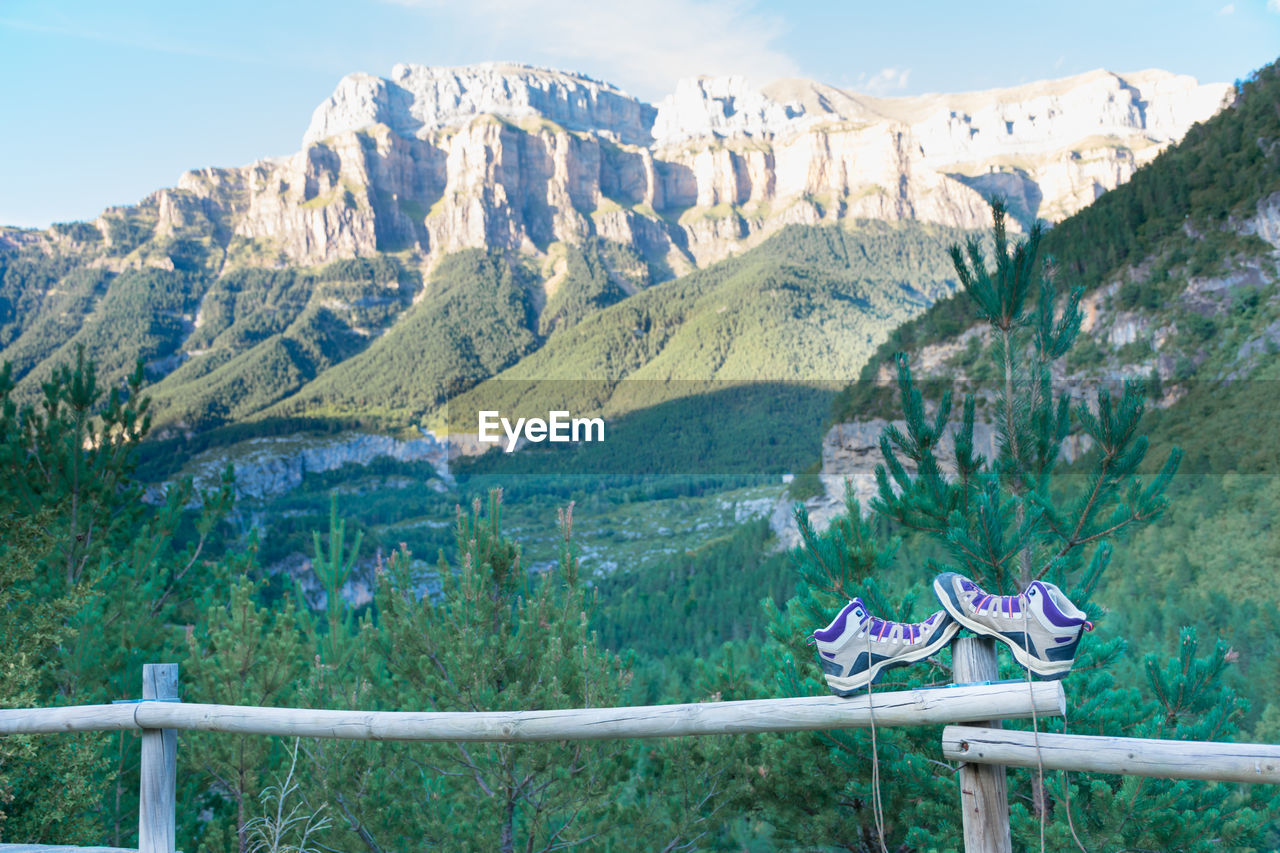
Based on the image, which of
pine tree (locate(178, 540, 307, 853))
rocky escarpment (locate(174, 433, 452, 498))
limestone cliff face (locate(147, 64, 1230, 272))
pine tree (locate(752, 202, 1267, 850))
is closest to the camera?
pine tree (locate(752, 202, 1267, 850))

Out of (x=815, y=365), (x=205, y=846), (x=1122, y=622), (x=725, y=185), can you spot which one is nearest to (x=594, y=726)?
(x=205, y=846)

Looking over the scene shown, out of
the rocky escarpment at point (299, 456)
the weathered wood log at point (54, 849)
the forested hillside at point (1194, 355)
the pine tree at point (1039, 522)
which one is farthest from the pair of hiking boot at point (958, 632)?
the rocky escarpment at point (299, 456)

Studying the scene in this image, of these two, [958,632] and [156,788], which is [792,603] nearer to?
[958,632]

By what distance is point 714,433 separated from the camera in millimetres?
91000

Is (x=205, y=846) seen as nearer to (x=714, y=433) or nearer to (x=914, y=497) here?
(x=914, y=497)

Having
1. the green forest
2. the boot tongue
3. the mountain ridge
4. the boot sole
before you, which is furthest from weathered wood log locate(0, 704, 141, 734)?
the mountain ridge

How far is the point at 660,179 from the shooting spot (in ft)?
645

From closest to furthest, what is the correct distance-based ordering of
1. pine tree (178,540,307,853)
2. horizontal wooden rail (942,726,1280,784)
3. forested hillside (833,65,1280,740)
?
horizontal wooden rail (942,726,1280,784)
pine tree (178,540,307,853)
forested hillside (833,65,1280,740)

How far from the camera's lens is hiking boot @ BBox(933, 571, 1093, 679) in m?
2.18

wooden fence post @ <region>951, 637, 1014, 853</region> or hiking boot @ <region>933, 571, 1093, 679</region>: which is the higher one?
hiking boot @ <region>933, 571, 1093, 679</region>

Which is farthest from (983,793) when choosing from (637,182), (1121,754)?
(637,182)

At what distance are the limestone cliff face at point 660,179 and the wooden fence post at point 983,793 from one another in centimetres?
16624

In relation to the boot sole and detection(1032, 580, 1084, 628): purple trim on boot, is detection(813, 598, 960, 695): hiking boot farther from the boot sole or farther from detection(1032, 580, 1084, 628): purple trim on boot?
detection(1032, 580, 1084, 628): purple trim on boot

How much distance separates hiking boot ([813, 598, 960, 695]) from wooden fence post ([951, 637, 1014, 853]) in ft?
0.31
